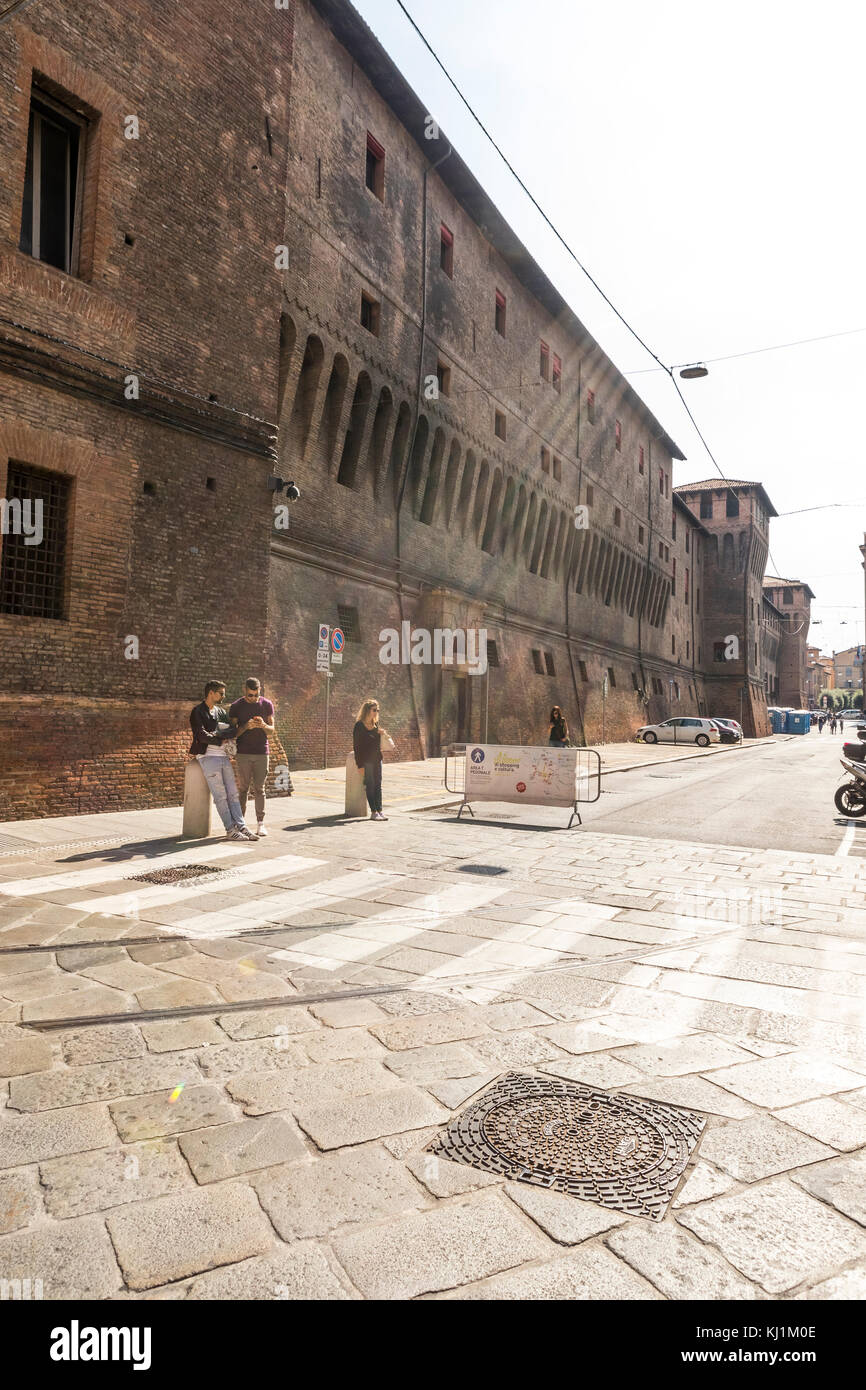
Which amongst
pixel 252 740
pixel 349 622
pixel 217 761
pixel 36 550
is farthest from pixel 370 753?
pixel 349 622

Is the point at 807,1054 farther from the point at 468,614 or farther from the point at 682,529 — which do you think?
→ the point at 682,529

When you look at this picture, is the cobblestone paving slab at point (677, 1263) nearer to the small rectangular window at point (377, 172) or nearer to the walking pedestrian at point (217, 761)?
the walking pedestrian at point (217, 761)

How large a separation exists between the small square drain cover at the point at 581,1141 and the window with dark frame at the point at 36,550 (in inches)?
387

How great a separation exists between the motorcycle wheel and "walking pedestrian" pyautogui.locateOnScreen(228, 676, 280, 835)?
8.96 metres

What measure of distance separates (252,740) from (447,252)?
21.3 meters

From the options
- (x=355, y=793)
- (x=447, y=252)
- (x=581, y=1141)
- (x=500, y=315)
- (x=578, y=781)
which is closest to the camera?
(x=581, y=1141)

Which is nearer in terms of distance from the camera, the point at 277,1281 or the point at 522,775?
the point at 277,1281

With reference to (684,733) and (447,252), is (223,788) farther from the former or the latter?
(684,733)

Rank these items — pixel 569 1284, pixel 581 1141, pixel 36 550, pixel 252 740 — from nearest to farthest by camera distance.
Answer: pixel 569 1284, pixel 581 1141, pixel 252 740, pixel 36 550

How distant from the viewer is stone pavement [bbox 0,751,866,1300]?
2295mm

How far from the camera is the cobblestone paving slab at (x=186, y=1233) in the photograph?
2.25 m

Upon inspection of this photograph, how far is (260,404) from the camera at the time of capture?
48.7ft

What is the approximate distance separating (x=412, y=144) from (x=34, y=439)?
18080mm

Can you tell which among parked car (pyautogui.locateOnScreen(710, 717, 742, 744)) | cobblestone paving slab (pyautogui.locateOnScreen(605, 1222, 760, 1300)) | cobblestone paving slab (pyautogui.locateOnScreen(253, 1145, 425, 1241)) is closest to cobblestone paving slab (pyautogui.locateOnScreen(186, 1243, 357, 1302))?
cobblestone paving slab (pyautogui.locateOnScreen(253, 1145, 425, 1241))
